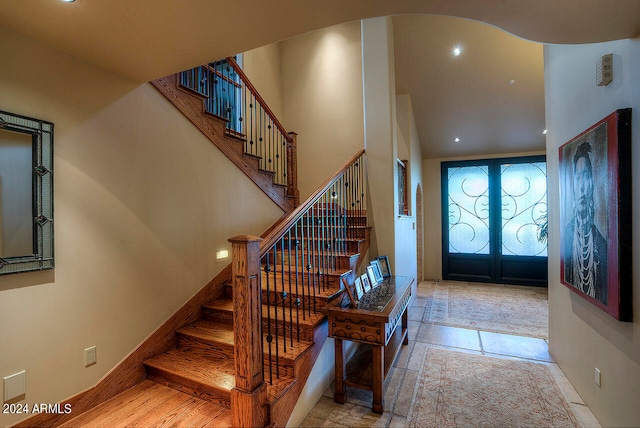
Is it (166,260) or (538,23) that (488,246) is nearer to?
(538,23)

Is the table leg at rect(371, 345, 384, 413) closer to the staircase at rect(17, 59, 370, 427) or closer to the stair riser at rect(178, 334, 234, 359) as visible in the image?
the staircase at rect(17, 59, 370, 427)

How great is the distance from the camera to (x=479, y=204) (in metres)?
6.47

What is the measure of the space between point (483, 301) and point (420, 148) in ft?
11.0

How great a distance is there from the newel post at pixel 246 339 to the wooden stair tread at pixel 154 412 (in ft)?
0.89

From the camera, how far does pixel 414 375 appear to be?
108 inches

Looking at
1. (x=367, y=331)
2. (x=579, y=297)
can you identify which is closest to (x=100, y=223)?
(x=367, y=331)

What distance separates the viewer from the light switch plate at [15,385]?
1.63 m

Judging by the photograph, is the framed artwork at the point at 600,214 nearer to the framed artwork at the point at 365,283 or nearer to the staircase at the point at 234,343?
the framed artwork at the point at 365,283

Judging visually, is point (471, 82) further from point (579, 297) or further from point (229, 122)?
point (229, 122)

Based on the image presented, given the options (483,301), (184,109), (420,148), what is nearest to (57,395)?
(184,109)

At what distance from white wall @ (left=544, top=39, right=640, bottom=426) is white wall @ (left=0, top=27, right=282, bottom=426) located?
3.16 meters

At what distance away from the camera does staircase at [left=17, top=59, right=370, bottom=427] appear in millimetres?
1685

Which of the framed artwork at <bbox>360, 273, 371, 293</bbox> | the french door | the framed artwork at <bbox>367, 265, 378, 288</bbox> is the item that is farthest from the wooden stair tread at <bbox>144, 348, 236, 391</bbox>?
the french door

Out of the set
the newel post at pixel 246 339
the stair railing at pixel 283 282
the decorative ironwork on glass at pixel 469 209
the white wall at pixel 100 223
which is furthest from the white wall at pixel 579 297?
the decorative ironwork on glass at pixel 469 209
